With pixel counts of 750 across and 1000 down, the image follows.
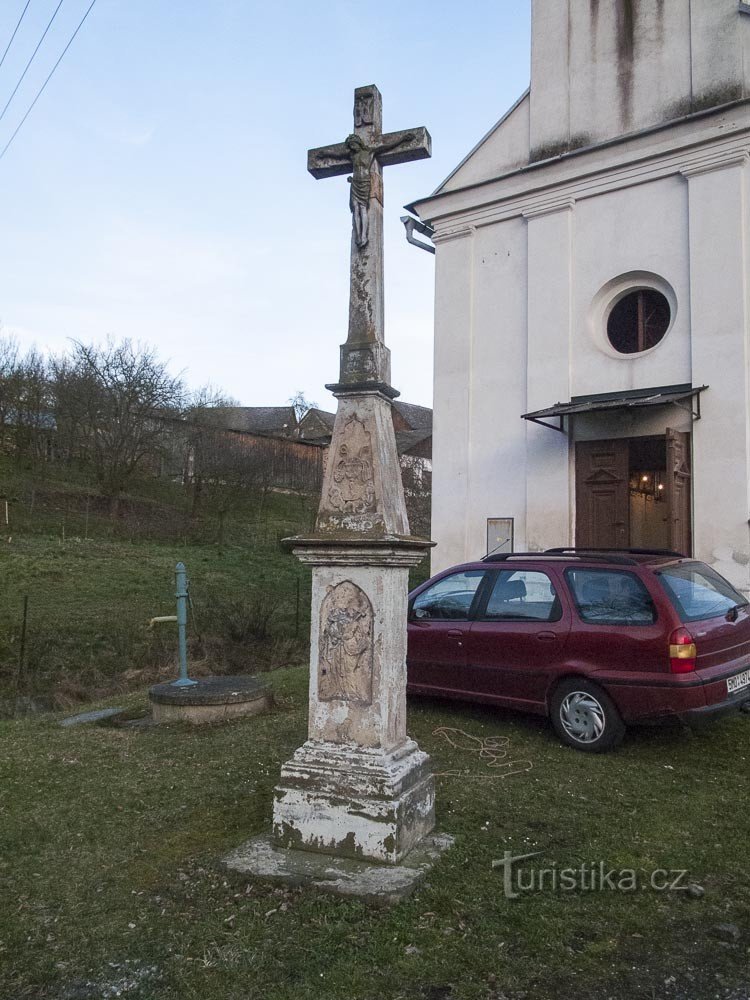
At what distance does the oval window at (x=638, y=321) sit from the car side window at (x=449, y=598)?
6.05 m

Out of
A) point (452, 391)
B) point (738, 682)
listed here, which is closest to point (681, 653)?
point (738, 682)

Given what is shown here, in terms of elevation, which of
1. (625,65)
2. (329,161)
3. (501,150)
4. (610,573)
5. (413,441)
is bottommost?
(610,573)

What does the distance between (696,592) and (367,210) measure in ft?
12.8

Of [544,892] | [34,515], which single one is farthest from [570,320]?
[34,515]

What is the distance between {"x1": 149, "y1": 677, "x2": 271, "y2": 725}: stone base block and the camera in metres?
7.15

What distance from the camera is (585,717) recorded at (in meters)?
5.99

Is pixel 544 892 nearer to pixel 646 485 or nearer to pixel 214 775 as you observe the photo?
pixel 214 775

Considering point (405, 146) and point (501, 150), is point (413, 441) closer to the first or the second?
point (501, 150)

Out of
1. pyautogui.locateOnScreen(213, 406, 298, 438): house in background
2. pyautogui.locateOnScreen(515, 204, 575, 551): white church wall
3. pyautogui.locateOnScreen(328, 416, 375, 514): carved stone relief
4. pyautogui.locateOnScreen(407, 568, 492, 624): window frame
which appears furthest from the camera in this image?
pyautogui.locateOnScreen(213, 406, 298, 438): house in background

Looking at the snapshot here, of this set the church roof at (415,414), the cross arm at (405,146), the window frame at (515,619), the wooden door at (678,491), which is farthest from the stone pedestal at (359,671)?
the church roof at (415,414)

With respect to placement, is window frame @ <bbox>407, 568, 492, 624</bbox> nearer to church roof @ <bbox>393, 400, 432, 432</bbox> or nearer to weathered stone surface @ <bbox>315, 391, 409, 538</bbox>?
weathered stone surface @ <bbox>315, 391, 409, 538</bbox>

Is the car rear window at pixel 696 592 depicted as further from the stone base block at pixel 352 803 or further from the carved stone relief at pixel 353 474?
the carved stone relief at pixel 353 474

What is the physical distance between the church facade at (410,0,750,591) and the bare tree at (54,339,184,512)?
16070 mm

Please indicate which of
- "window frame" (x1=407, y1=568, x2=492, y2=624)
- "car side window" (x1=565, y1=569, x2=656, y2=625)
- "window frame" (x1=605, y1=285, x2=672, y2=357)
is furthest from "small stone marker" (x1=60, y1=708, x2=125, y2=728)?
"window frame" (x1=605, y1=285, x2=672, y2=357)
